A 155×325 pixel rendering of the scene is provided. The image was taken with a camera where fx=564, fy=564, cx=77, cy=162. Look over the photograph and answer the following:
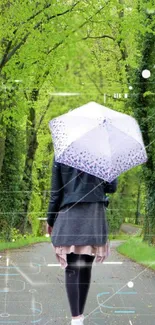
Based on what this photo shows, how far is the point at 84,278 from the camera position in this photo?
212 centimetres

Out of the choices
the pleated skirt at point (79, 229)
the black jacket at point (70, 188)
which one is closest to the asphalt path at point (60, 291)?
the pleated skirt at point (79, 229)

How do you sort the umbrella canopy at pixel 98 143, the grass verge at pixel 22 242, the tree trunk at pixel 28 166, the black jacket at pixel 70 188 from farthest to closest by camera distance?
the tree trunk at pixel 28 166 < the grass verge at pixel 22 242 < the umbrella canopy at pixel 98 143 < the black jacket at pixel 70 188

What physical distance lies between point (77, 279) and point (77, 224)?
28 centimetres

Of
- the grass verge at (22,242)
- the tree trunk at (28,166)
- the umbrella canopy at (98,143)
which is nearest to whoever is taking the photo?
the umbrella canopy at (98,143)

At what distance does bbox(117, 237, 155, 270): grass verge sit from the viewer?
227 centimetres

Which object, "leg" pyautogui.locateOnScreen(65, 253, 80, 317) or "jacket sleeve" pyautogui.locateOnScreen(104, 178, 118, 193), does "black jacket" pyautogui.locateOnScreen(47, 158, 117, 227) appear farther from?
"leg" pyautogui.locateOnScreen(65, 253, 80, 317)

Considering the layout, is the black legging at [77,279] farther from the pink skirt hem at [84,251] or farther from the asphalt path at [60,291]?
the asphalt path at [60,291]

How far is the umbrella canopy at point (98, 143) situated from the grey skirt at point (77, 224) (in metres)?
0.13

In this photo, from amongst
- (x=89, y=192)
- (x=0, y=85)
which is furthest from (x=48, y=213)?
(x=0, y=85)

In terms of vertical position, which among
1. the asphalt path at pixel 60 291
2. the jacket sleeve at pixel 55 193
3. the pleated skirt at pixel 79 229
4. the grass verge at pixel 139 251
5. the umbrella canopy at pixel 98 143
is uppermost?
the umbrella canopy at pixel 98 143

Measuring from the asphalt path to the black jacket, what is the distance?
35cm

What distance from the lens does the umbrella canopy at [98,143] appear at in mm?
2043

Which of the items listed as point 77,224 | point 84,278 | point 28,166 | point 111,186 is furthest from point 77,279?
point 28,166

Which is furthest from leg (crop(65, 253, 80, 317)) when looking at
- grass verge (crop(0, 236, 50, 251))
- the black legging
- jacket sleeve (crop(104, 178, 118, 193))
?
jacket sleeve (crop(104, 178, 118, 193))
